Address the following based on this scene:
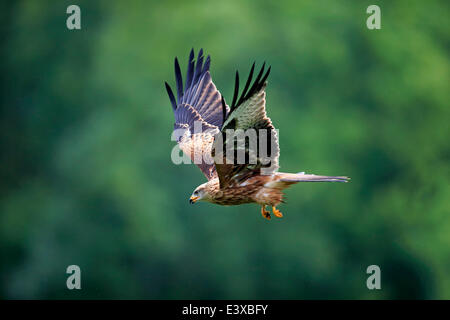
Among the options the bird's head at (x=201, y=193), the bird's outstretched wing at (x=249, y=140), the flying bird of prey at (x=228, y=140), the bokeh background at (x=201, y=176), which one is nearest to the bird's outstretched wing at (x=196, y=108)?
the flying bird of prey at (x=228, y=140)

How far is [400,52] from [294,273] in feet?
30.2

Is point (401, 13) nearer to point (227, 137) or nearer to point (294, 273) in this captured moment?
point (294, 273)

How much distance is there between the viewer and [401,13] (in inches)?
1002

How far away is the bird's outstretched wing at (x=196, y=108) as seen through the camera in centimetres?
730

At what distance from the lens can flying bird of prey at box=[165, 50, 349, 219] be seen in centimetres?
545

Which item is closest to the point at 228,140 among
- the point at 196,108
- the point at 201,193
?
the point at 201,193

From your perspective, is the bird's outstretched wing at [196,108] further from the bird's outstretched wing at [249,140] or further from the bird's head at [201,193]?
the bird's outstretched wing at [249,140]

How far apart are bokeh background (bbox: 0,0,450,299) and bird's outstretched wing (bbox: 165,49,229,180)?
10444mm

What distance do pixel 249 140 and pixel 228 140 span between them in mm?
198

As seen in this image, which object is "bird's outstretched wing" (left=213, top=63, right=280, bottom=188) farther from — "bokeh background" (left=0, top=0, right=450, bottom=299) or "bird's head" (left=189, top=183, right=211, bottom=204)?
"bokeh background" (left=0, top=0, right=450, bottom=299)

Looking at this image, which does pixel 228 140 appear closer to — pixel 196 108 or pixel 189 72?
pixel 196 108

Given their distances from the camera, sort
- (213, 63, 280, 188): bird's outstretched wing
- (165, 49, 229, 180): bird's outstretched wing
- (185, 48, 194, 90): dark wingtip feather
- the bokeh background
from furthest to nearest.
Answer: the bokeh background, (185, 48, 194, 90): dark wingtip feather, (165, 49, 229, 180): bird's outstretched wing, (213, 63, 280, 188): bird's outstretched wing

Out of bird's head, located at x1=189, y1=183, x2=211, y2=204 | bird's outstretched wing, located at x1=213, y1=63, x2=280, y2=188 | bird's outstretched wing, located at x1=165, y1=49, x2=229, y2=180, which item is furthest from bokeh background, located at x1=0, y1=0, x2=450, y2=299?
bird's outstretched wing, located at x1=213, y1=63, x2=280, y2=188

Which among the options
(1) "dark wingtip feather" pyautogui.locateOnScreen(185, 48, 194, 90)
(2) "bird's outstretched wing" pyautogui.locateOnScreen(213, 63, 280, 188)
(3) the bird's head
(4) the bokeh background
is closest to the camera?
(2) "bird's outstretched wing" pyautogui.locateOnScreen(213, 63, 280, 188)
